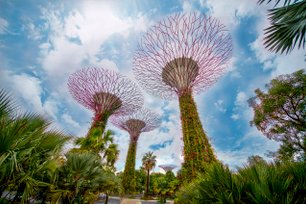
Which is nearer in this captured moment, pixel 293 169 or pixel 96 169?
pixel 293 169

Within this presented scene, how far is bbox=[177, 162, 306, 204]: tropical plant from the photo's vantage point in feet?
10.7

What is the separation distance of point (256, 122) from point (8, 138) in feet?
57.9

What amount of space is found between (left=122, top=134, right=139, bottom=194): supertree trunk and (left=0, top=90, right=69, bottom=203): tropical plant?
2503cm

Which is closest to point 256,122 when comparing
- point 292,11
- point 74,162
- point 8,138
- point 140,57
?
point 140,57

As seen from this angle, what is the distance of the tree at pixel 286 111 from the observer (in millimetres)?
13766

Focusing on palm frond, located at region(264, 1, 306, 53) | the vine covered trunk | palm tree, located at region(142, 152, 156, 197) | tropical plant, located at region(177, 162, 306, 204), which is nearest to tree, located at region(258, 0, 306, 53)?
palm frond, located at region(264, 1, 306, 53)

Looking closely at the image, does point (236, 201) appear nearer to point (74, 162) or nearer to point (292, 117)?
point (74, 162)

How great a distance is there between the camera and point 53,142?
4332 mm

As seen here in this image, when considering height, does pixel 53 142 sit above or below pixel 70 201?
above

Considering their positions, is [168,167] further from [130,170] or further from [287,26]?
[287,26]

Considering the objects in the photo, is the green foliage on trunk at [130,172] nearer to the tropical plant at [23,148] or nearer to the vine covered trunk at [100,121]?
the vine covered trunk at [100,121]

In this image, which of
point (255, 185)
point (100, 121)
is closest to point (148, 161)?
point (100, 121)

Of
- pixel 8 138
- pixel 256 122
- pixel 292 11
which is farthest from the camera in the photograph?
pixel 256 122

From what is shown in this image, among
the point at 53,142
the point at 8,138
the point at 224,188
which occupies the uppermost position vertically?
the point at 53,142
